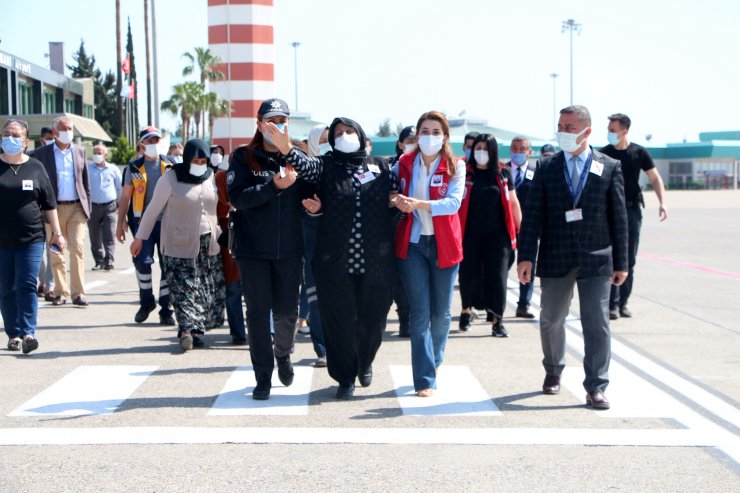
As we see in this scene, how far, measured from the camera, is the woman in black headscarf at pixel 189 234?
384 inches

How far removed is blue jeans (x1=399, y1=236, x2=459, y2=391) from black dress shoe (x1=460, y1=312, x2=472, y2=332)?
3288 millimetres

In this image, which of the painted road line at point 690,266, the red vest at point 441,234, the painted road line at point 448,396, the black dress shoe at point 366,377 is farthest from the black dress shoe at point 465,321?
the painted road line at point 690,266

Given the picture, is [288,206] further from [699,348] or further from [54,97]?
[54,97]

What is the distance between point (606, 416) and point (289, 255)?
2.35 m

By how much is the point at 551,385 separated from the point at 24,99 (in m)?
48.3

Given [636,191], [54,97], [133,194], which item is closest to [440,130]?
[636,191]

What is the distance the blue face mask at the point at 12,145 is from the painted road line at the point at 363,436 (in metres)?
3.62

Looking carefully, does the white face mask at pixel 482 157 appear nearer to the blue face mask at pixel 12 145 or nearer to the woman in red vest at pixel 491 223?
the woman in red vest at pixel 491 223

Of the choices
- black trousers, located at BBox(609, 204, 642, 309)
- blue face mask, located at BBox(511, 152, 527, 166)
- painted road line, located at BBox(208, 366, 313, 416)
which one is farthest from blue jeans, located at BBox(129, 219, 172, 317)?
black trousers, located at BBox(609, 204, 642, 309)

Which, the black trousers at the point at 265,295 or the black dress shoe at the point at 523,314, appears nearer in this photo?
the black trousers at the point at 265,295

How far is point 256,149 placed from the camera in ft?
25.1

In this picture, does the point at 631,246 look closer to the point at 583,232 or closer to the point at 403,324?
the point at 403,324

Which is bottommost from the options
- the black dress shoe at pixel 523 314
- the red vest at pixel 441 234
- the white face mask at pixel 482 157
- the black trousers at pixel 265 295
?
the black dress shoe at pixel 523 314

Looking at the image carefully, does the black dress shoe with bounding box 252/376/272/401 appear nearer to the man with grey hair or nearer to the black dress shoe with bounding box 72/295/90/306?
the black dress shoe with bounding box 72/295/90/306
